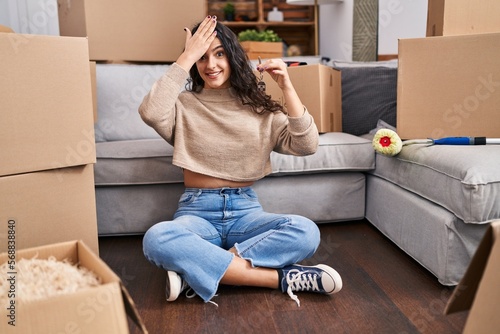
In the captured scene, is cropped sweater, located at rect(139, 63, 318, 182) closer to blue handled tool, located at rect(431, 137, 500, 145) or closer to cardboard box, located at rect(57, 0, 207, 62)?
blue handled tool, located at rect(431, 137, 500, 145)

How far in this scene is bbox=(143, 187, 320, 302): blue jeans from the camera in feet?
4.33

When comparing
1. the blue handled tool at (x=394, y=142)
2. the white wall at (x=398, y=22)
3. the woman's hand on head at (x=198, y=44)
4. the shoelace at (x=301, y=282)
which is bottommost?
the shoelace at (x=301, y=282)

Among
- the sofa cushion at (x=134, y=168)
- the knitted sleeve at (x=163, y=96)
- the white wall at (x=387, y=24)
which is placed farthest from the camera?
the white wall at (x=387, y=24)

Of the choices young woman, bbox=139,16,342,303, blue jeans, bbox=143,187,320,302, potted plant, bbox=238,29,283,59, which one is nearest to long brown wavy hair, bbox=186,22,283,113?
young woman, bbox=139,16,342,303

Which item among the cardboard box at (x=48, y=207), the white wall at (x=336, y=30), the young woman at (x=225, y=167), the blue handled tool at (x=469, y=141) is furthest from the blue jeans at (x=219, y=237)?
the white wall at (x=336, y=30)

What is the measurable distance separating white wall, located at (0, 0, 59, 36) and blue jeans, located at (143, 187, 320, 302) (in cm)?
175

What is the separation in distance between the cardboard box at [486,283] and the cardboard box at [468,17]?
117 centimetres

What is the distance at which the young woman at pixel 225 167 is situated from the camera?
52.5 inches

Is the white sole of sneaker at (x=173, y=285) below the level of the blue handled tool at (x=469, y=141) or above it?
below

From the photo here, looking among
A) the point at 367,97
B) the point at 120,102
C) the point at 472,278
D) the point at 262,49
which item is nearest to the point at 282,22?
the point at 262,49

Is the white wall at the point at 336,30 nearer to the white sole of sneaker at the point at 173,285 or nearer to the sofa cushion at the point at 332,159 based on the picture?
the sofa cushion at the point at 332,159

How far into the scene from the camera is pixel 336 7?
4387 millimetres

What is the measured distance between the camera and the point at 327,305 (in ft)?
4.29

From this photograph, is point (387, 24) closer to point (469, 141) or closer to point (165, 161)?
point (469, 141)
